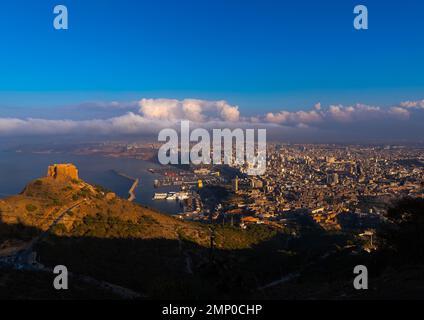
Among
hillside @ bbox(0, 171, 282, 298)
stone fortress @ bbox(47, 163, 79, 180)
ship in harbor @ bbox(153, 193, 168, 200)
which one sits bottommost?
ship in harbor @ bbox(153, 193, 168, 200)

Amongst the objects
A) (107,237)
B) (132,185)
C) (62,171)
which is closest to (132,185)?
(132,185)

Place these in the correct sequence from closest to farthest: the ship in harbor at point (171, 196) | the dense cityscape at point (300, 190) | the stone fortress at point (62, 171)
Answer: the stone fortress at point (62, 171), the dense cityscape at point (300, 190), the ship in harbor at point (171, 196)

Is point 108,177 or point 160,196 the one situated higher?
point 108,177

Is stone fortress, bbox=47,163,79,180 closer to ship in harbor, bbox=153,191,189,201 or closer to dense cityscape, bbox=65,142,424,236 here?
dense cityscape, bbox=65,142,424,236

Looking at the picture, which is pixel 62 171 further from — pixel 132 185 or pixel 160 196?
pixel 132 185

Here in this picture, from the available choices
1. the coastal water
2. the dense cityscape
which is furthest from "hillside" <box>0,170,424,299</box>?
the coastal water

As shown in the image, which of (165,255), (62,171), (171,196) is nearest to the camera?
(165,255)

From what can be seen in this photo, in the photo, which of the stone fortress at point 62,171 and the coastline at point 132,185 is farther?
the coastline at point 132,185

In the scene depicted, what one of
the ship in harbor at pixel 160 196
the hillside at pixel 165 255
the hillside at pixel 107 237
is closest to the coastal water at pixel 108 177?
the ship in harbor at pixel 160 196

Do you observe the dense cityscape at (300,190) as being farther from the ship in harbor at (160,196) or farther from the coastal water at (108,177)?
the coastal water at (108,177)

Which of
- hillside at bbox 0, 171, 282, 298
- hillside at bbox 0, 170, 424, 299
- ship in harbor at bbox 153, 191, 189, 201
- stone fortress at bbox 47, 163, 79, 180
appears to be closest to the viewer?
hillside at bbox 0, 170, 424, 299

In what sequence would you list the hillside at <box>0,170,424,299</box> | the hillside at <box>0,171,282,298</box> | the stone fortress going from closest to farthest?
the hillside at <box>0,170,424,299</box> < the hillside at <box>0,171,282,298</box> < the stone fortress

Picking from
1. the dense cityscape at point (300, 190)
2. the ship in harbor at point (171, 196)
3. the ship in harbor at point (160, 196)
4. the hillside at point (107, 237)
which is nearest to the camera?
the hillside at point (107, 237)
